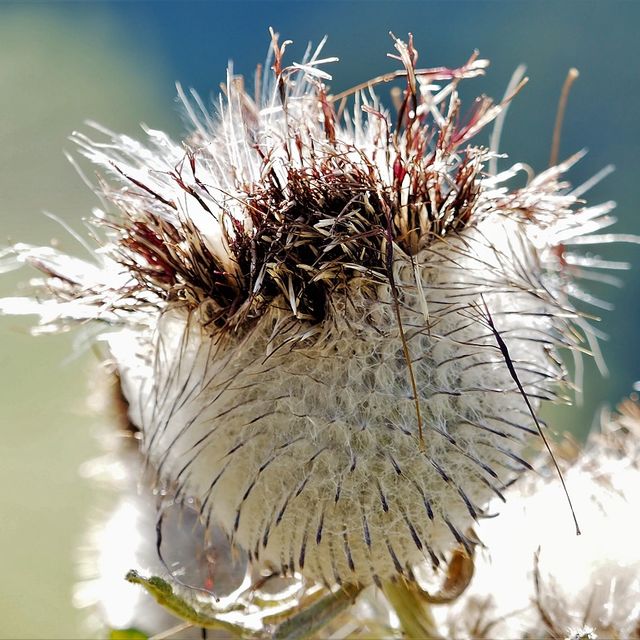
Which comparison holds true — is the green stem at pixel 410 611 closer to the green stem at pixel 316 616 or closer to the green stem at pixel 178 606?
the green stem at pixel 316 616

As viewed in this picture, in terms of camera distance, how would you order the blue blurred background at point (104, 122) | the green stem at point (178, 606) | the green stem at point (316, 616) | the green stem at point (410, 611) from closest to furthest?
the green stem at point (178, 606)
the green stem at point (316, 616)
the green stem at point (410, 611)
the blue blurred background at point (104, 122)

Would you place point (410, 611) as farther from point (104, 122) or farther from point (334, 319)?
point (104, 122)

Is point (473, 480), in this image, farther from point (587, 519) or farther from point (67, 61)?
point (67, 61)

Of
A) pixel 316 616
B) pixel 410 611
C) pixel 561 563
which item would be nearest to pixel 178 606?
pixel 316 616

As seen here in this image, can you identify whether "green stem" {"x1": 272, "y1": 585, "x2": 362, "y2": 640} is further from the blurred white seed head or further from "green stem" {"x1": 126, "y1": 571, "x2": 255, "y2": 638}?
the blurred white seed head

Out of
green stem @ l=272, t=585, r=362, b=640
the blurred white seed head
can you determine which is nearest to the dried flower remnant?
green stem @ l=272, t=585, r=362, b=640

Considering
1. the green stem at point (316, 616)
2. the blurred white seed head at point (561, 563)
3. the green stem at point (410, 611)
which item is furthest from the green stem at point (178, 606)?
the blurred white seed head at point (561, 563)

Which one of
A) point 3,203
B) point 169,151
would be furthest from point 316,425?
point 3,203

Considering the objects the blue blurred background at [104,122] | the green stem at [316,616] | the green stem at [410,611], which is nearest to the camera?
the green stem at [316,616]

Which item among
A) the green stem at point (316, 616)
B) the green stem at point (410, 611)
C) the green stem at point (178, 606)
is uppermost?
the green stem at point (178, 606)
